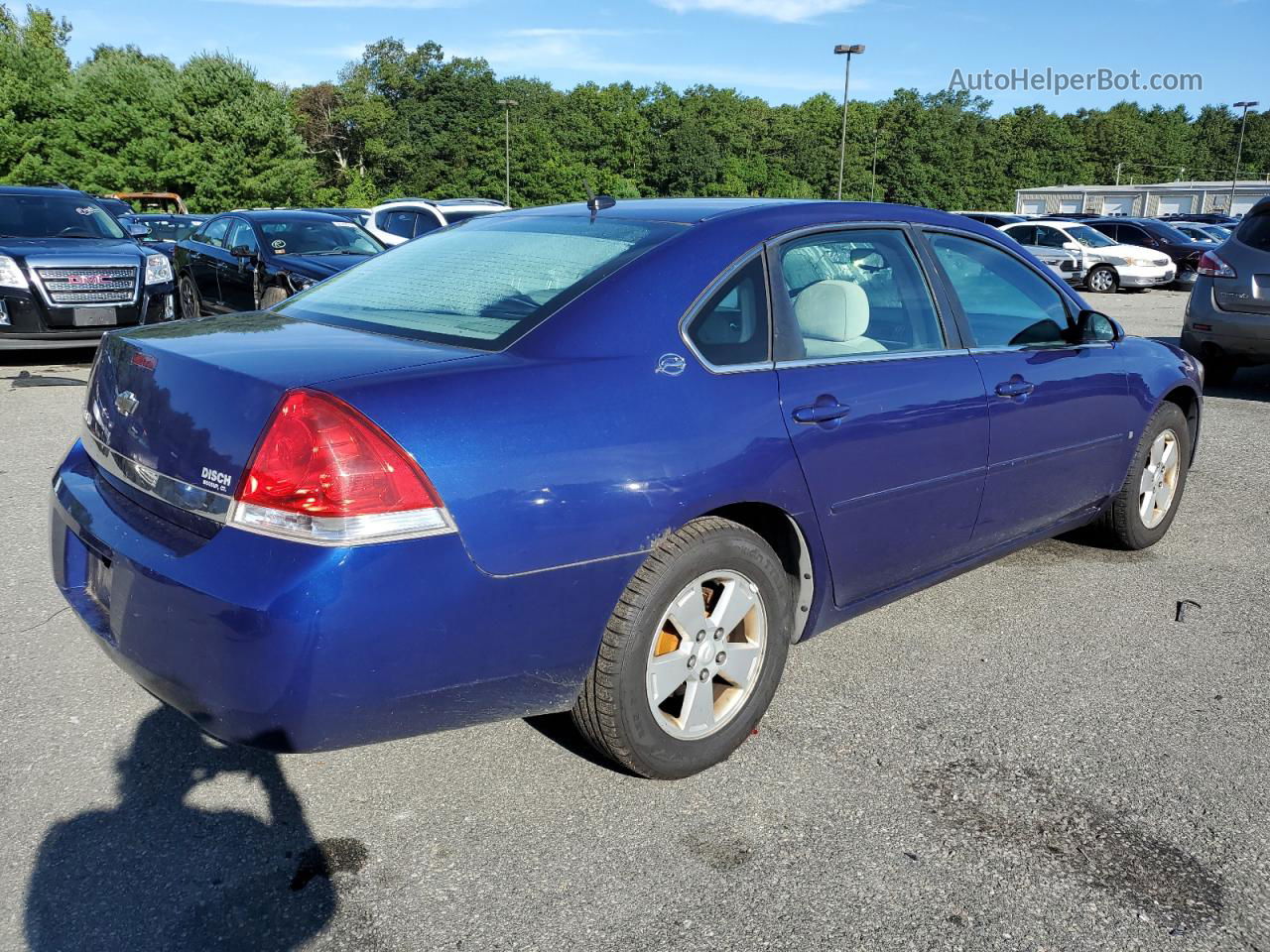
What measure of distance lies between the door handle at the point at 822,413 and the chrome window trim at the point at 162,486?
1539mm

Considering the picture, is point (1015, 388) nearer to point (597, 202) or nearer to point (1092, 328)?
point (1092, 328)

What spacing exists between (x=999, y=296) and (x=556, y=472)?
2.46m

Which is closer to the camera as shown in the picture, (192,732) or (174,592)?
(174,592)

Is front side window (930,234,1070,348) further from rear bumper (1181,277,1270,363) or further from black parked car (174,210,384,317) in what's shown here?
black parked car (174,210,384,317)

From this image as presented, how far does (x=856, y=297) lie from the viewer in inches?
137

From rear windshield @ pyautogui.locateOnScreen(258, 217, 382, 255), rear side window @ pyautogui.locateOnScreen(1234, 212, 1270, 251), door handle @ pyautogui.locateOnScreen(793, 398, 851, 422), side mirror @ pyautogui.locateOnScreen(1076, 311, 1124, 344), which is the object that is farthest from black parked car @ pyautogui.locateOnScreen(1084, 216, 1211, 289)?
door handle @ pyautogui.locateOnScreen(793, 398, 851, 422)

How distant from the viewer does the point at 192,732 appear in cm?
310

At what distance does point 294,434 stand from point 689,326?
1104mm

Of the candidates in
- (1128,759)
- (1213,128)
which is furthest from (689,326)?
(1213,128)

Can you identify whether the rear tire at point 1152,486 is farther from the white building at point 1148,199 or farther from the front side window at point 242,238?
the white building at point 1148,199

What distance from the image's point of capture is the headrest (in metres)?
3.27

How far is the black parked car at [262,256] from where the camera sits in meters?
9.88

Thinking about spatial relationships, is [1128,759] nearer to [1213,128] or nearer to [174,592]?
[174,592]

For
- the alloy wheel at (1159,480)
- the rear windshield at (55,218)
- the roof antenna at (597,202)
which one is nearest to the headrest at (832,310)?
the roof antenna at (597,202)
